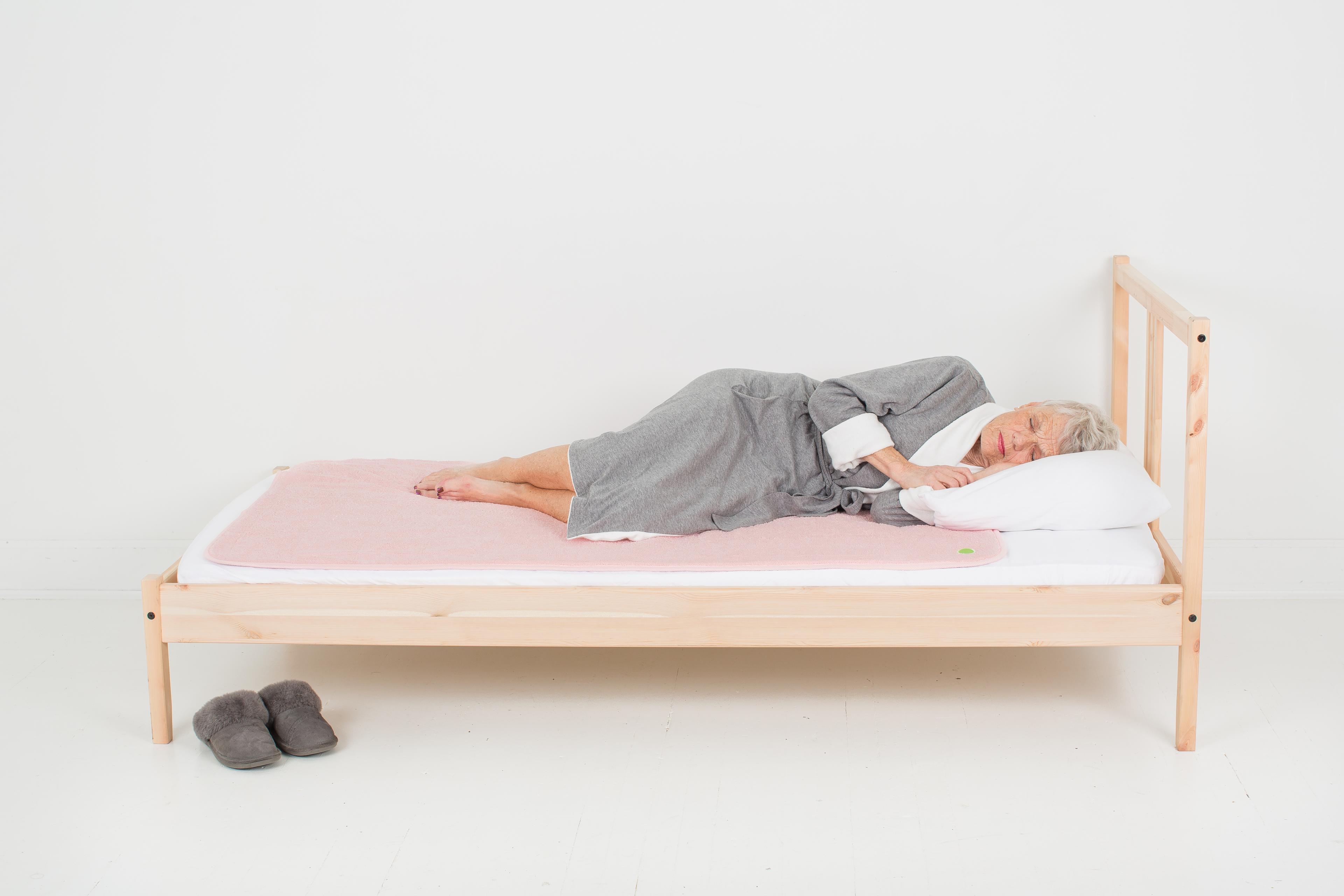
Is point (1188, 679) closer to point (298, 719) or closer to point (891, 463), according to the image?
point (891, 463)

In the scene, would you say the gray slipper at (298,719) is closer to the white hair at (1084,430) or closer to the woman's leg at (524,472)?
the woman's leg at (524,472)

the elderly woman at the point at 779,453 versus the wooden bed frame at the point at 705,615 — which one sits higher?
the elderly woman at the point at 779,453

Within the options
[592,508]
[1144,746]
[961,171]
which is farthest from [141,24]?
[1144,746]

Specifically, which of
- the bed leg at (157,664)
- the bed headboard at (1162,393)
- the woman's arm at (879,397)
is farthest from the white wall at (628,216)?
the bed leg at (157,664)

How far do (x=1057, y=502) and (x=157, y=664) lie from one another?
176cm

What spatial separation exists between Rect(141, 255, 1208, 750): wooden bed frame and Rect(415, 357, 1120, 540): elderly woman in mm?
217

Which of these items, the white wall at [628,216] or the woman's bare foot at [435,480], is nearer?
the woman's bare foot at [435,480]

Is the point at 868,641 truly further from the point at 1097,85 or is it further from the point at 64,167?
the point at 64,167

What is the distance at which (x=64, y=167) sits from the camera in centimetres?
293

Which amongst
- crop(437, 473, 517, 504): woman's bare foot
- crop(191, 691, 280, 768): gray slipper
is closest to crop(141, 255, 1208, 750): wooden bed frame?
crop(191, 691, 280, 768): gray slipper

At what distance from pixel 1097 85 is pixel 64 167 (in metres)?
2.52

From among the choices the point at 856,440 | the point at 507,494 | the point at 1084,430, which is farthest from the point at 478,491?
the point at 1084,430

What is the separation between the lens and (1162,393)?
2.73 m

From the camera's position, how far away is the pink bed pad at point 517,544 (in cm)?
220
